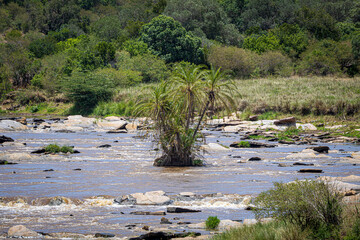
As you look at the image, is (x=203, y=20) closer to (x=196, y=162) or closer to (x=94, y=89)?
(x=94, y=89)

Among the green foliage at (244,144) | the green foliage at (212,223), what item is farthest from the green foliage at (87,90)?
the green foliage at (212,223)

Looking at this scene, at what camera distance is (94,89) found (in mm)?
59562

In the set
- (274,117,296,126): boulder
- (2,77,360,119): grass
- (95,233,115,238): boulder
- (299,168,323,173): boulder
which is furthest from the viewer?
(2,77,360,119): grass

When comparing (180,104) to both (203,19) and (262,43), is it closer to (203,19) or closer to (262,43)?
(262,43)

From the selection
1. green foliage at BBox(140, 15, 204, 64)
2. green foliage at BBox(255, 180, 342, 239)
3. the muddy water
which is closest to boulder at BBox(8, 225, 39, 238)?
the muddy water

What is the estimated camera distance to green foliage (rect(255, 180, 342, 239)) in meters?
8.98

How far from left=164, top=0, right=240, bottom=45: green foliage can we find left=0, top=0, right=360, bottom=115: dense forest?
0.21 meters

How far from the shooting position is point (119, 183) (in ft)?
58.0

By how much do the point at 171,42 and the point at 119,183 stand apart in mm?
63667

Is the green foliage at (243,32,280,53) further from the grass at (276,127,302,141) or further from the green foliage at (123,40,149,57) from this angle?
the grass at (276,127,302,141)

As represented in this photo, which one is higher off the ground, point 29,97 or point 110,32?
point 110,32

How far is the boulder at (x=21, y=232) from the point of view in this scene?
10.5 meters

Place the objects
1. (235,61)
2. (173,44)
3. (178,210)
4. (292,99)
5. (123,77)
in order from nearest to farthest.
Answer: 1. (178,210)
2. (292,99)
3. (123,77)
4. (235,61)
5. (173,44)

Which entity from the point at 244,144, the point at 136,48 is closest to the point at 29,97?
the point at 136,48
